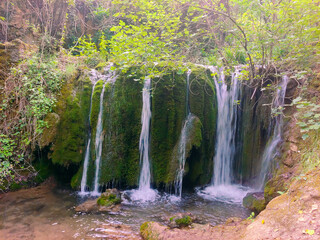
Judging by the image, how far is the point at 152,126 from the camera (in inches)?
249

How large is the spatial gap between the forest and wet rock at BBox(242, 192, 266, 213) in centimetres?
3

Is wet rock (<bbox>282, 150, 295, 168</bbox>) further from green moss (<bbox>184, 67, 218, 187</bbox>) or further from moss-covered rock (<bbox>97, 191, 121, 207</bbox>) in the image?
moss-covered rock (<bbox>97, 191, 121, 207</bbox>)

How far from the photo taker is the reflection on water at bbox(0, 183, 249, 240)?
12.2 ft

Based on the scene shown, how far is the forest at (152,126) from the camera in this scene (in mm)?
4445

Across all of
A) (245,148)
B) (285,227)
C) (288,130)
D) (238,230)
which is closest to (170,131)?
(245,148)

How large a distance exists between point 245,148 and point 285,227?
471 cm

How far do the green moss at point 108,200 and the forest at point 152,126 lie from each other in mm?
32

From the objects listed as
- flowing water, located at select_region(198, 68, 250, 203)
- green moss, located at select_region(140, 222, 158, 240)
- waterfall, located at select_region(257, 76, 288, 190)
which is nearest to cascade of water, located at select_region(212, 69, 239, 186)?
flowing water, located at select_region(198, 68, 250, 203)

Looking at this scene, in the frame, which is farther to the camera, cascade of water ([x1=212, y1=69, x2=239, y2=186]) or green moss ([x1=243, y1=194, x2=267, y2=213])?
cascade of water ([x1=212, y1=69, x2=239, y2=186])

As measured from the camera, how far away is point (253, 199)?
4.84 metres

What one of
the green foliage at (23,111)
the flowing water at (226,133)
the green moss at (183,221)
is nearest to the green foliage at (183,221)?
the green moss at (183,221)

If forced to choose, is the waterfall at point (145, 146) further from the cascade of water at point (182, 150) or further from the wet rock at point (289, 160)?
the wet rock at point (289, 160)

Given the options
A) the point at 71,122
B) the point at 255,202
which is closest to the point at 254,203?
the point at 255,202

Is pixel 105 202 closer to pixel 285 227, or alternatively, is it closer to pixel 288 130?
pixel 285 227
